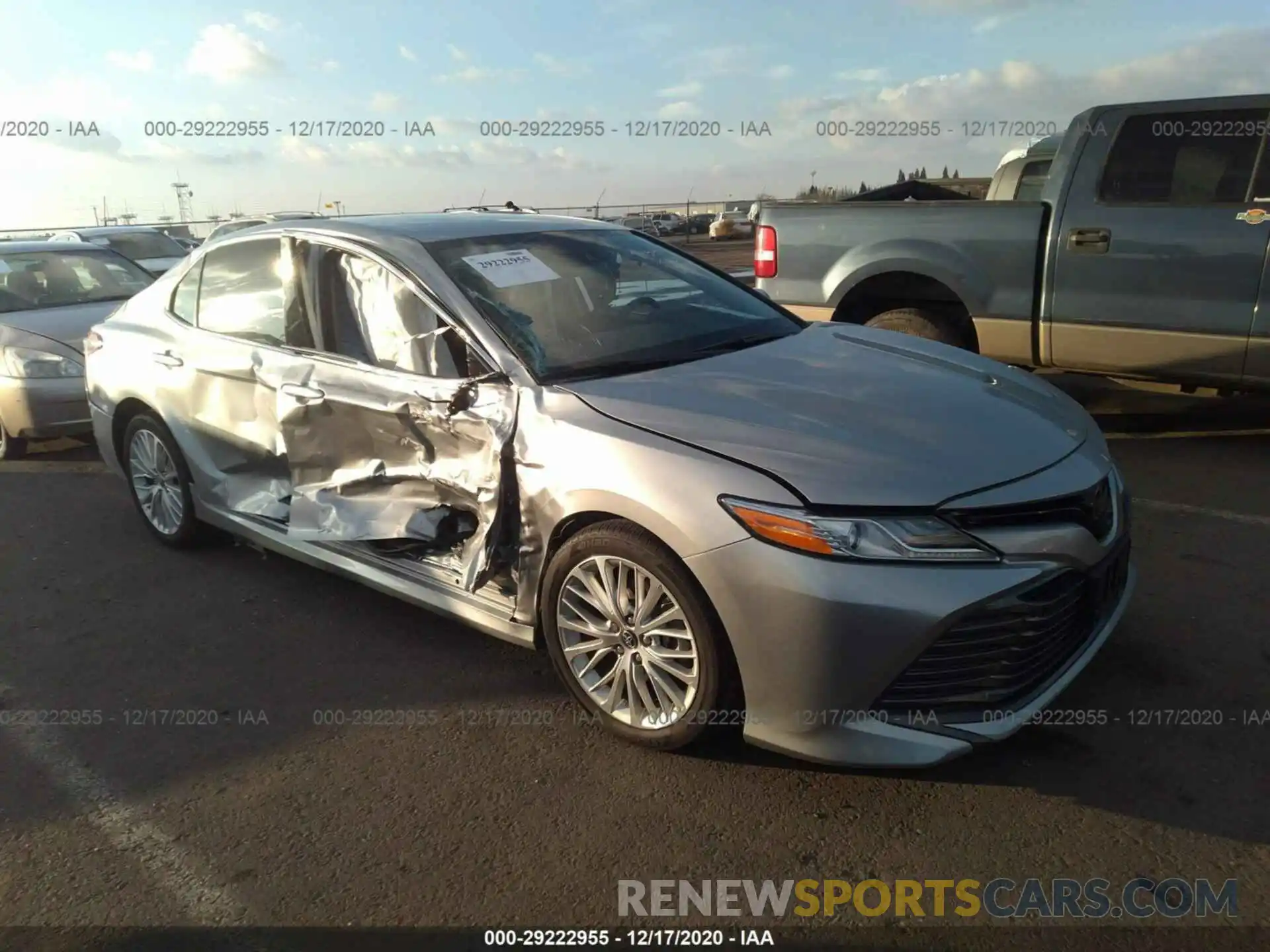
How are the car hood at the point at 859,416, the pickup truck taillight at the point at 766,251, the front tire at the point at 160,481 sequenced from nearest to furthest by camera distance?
the car hood at the point at 859,416
the front tire at the point at 160,481
the pickup truck taillight at the point at 766,251

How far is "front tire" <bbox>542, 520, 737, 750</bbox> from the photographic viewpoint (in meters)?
2.79

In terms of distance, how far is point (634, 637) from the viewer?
2.98 metres

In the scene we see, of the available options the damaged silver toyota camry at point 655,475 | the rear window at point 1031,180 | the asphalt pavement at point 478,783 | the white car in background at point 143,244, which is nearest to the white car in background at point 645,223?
the white car in background at point 143,244

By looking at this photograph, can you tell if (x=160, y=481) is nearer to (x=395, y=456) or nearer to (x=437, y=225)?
(x=395, y=456)

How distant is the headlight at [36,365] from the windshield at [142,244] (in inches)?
305

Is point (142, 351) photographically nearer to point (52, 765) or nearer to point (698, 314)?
point (52, 765)

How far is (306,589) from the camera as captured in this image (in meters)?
4.51

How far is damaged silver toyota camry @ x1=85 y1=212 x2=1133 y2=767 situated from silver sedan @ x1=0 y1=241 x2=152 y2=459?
2.66 metres

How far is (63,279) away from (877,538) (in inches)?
296

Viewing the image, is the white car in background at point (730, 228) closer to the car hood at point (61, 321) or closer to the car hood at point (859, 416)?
the car hood at point (61, 321)

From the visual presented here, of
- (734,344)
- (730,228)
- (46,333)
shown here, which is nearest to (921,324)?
(734,344)

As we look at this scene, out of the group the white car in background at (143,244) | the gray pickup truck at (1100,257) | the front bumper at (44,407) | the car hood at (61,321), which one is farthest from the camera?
the white car in background at (143,244)

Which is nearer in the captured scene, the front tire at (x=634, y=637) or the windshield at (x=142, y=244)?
the front tire at (x=634, y=637)

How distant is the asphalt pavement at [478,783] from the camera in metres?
2.56
